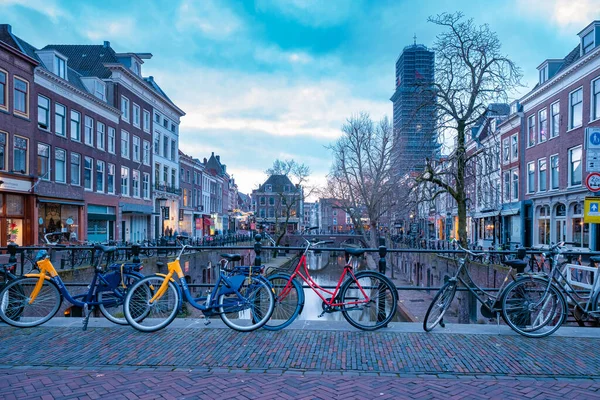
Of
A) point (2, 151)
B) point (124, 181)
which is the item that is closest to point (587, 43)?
point (2, 151)

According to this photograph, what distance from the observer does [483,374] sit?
405 cm

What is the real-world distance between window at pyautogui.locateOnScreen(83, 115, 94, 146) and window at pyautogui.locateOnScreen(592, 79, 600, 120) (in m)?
29.4

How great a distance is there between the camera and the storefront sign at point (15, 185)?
18.9 meters

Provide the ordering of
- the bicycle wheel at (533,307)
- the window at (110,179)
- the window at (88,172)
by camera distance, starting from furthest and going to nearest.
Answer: the window at (110,179), the window at (88,172), the bicycle wheel at (533,307)

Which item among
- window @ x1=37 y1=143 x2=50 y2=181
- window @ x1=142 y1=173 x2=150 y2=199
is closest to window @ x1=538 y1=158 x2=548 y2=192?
window @ x1=37 y1=143 x2=50 y2=181

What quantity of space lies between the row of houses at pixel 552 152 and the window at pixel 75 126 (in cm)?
2092

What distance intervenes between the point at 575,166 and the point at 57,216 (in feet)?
97.2

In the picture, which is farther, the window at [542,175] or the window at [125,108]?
the window at [125,108]

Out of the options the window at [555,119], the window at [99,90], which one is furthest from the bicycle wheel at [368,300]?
the window at [99,90]

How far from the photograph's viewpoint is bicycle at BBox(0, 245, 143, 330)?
5.50m

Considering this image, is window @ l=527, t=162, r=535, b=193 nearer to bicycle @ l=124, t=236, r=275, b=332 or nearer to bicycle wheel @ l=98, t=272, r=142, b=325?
bicycle @ l=124, t=236, r=275, b=332

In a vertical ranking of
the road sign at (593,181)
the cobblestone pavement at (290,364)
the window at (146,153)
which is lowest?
the cobblestone pavement at (290,364)

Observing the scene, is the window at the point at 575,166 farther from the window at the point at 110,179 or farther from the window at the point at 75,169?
the window at the point at 110,179

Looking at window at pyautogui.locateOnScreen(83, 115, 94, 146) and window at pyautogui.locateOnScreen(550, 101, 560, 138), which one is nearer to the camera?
window at pyautogui.locateOnScreen(550, 101, 560, 138)
